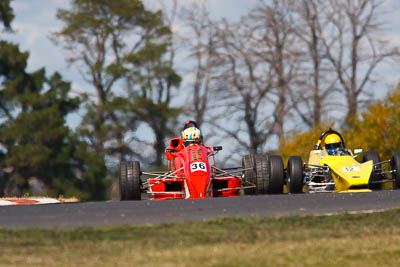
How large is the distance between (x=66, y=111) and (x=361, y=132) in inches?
693

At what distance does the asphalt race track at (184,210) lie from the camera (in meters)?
12.3

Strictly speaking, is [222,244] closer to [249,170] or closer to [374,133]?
[249,170]

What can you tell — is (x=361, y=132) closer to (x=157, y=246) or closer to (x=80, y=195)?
(x=80, y=195)

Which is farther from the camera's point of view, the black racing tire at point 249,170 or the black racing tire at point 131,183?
the black racing tire at point 249,170

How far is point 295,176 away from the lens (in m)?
20.0

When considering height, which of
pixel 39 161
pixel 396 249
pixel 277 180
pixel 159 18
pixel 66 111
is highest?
pixel 159 18

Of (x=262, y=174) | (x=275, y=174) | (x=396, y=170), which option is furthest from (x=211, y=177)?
(x=396, y=170)

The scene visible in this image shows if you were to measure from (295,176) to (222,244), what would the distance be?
1041 centimetres

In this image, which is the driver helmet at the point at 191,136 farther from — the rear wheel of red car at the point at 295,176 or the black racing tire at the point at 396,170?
the black racing tire at the point at 396,170

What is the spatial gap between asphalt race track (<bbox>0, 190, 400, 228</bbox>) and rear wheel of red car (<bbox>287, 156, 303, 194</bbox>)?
3.68 m

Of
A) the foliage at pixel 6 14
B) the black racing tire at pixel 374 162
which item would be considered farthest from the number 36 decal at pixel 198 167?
the foliage at pixel 6 14

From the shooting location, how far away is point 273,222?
11719mm

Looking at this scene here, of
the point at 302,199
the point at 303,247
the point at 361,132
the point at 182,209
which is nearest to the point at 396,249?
the point at 303,247

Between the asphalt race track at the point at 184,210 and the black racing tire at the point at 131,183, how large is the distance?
4967 mm
